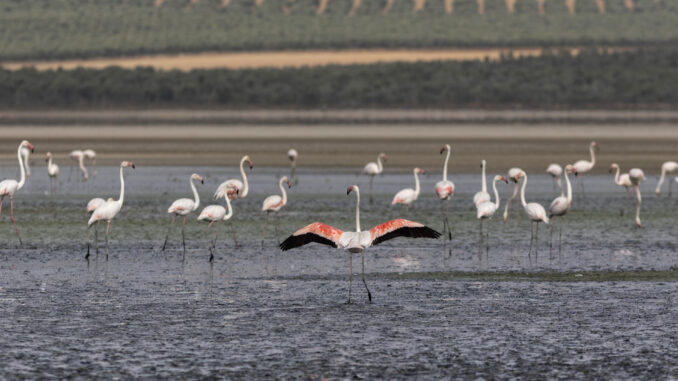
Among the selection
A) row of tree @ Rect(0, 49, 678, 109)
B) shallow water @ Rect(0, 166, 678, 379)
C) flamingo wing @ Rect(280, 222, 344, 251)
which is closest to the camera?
shallow water @ Rect(0, 166, 678, 379)

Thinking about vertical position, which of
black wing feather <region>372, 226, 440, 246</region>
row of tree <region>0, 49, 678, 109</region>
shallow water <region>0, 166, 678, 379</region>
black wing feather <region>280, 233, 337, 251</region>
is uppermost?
row of tree <region>0, 49, 678, 109</region>

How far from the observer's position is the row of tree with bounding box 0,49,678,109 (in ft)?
223

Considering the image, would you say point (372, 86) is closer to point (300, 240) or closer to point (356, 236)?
point (356, 236)

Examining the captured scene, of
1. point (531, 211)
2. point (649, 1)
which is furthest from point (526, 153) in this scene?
point (649, 1)

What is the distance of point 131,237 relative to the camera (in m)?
23.1

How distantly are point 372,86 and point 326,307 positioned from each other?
5594 centimetres

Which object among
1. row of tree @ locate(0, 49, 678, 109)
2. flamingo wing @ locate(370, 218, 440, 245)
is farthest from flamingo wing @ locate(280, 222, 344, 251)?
row of tree @ locate(0, 49, 678, 109)

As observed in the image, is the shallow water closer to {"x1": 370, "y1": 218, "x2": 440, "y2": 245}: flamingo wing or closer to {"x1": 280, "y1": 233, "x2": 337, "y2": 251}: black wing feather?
{"x1": 280, "y1": 233, "x2": 337, "y2": 251}: black wing feather

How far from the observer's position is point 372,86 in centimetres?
7069

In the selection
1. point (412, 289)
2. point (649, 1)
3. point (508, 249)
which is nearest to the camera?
point (412, 289)

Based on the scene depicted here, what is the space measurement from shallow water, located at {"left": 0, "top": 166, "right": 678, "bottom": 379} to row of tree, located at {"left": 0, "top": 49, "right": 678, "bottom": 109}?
42.3 meters

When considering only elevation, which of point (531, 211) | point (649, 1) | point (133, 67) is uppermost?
point (649, 1)

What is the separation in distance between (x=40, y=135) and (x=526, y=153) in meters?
23.9

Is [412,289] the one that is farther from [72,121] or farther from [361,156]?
[72,121]
